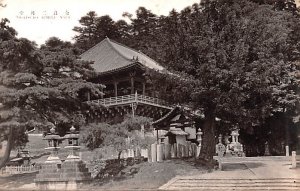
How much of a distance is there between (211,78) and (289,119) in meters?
13.4

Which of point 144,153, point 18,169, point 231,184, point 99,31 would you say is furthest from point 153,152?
point 99,31

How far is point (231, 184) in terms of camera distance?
1466 centimetres

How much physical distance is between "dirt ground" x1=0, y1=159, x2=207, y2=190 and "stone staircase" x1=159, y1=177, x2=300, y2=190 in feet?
2.43

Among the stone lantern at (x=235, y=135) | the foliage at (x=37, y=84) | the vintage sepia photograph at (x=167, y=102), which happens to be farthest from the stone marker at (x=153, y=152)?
the stone lantern at (x=235, y=135)

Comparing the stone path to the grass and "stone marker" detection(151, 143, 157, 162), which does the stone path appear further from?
"stone marker" detection(151, 143, 157, 162)

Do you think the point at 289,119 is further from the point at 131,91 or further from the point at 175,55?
the point at 175,55

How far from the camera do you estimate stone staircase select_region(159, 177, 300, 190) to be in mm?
13875

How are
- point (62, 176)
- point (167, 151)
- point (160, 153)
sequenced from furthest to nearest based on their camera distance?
1. point (167, 151)
2. point (160, 153)
3. point (62, 176)

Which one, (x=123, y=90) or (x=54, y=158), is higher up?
(x=123, y=90)

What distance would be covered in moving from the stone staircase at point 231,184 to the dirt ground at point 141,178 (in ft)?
2.43

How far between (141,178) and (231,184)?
4085 mm

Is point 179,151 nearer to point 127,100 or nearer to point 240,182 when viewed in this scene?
point 240,182

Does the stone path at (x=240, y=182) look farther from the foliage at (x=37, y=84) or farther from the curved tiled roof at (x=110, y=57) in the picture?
the curved tiled roof at (x=110, y=57)

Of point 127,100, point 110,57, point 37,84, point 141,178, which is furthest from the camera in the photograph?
point 110,57
